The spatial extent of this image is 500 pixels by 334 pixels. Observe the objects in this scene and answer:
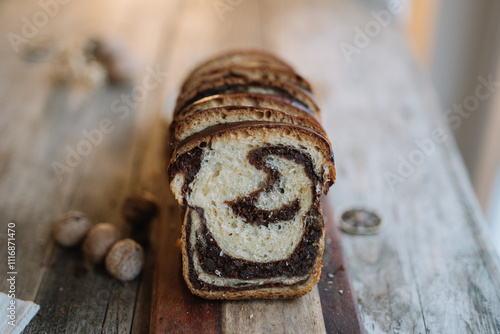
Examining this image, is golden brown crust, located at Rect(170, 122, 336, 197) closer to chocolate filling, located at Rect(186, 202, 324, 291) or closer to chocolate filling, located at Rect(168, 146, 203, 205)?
chocolate filling, located at Rect(168, 146, 203, 205)

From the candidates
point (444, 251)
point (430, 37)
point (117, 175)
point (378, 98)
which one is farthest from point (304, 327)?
point (430, 37)

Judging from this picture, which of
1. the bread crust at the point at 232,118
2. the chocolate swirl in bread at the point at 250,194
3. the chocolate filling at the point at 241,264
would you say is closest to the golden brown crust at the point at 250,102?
the chocolate swirl in bread at the point at 250,194

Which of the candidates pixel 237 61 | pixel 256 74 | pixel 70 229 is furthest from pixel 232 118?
pixel 70 229

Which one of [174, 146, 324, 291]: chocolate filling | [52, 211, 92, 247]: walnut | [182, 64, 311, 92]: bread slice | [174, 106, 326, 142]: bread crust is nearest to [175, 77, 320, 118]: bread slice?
[182, 64, 311, 92]: bread slice

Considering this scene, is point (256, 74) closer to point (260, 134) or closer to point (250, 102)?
point (250, 102)

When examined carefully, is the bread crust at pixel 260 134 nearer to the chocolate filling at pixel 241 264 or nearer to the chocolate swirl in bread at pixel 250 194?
the chocolate swirl in bread at pixel 250 194

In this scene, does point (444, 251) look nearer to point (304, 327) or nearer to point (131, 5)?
point (304, 327)
